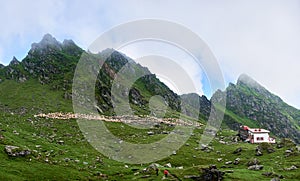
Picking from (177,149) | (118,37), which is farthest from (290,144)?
(118,37)

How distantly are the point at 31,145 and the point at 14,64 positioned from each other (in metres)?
126

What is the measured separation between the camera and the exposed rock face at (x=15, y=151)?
56.6m

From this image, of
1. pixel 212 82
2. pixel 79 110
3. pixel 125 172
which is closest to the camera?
pixel 212 82

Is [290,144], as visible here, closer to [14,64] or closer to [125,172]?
[125,172]

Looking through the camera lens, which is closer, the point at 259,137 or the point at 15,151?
the point at 15,151

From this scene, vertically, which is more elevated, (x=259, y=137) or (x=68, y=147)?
(x=259, y=137)

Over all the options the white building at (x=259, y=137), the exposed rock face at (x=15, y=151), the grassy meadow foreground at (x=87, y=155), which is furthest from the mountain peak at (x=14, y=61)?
the exposed rock face at (x=15, y=151)

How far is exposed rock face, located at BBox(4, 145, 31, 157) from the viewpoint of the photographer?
56.6 m

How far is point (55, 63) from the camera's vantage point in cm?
18825

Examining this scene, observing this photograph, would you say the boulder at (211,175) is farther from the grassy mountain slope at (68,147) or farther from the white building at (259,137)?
the white building at (259,137)

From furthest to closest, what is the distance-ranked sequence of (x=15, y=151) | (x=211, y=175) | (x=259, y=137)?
(x=259, y=137), (x=15, y=151), (x=211, y=175)

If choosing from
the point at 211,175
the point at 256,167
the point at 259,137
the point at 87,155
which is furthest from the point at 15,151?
the point at 259,137

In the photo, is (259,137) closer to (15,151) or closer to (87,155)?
(87,155)

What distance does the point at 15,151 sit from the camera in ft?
188
